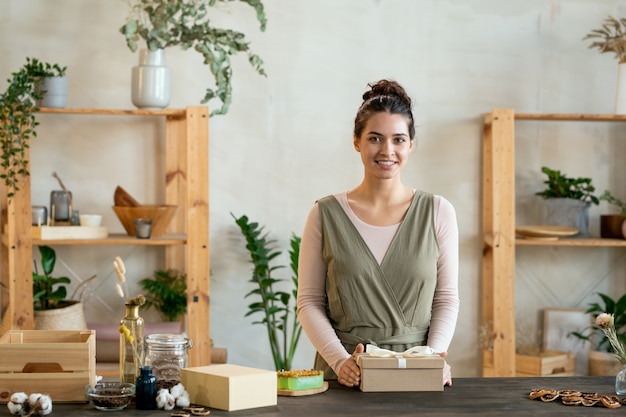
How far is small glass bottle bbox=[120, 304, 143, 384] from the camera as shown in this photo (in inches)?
93.4

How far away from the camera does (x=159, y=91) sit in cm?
430

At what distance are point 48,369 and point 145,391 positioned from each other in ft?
0.92

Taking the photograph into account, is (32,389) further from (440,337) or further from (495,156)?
(495,156)

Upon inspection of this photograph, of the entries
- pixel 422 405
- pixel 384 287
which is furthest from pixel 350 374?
pixel 384 287

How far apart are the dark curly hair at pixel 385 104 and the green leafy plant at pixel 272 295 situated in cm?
167

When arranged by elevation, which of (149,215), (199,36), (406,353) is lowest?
(406,353)

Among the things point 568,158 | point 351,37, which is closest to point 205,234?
point 351,37

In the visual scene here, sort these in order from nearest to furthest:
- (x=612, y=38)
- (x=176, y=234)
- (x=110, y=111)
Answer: (x=110, y=111) < (x=176, y=234) < (x=612, y=38)

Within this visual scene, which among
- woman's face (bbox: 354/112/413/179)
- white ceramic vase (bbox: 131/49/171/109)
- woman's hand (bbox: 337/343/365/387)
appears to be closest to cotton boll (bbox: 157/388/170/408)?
woman's hand (bbox: 337/343/365/387)

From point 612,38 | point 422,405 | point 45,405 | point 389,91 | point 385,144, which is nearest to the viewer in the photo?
point 45,405

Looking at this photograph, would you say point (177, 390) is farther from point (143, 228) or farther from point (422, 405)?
point (143, 228)

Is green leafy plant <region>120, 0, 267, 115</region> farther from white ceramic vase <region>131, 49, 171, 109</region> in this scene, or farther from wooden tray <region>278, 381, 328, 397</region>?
wooden tray <region>278, 381, 328, 397</region>

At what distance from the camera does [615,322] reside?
474 cm

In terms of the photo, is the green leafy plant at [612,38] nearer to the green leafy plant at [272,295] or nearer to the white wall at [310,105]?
the white wall at [310,105]
